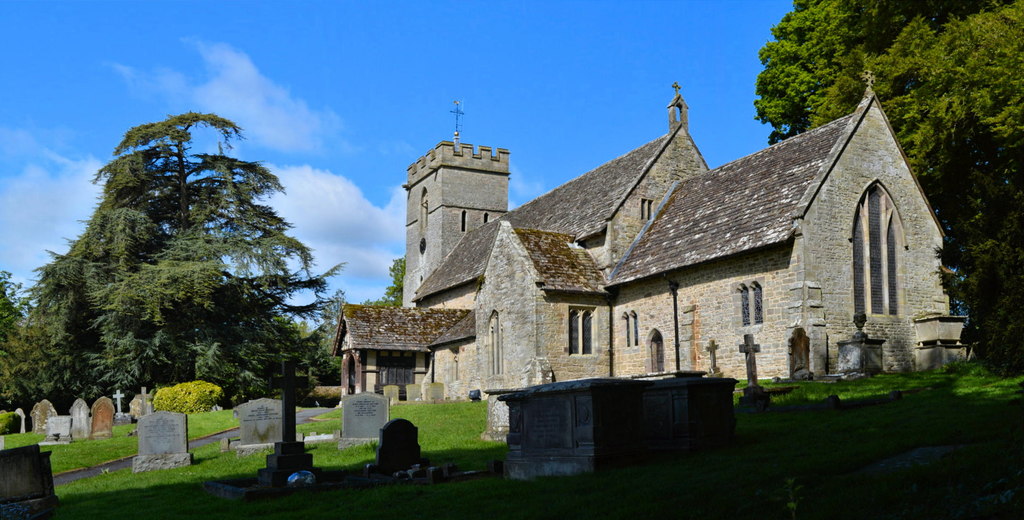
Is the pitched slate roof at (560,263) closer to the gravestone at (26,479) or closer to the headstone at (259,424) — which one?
the headstone at (259,424)

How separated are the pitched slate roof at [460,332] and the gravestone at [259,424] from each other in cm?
1467

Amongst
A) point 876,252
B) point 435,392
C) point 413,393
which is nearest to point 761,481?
point 876,252

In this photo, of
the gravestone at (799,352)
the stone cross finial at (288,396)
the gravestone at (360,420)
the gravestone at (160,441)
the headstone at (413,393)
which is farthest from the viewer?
the headstone at (413,393)

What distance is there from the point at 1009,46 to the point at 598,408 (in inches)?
667

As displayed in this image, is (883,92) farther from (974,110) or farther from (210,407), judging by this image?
(210,407)

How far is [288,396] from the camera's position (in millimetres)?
15547

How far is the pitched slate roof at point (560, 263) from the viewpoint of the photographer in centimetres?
2902

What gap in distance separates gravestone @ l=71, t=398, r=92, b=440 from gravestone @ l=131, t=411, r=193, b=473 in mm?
10345

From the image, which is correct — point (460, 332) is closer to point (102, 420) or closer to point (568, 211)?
point (568, 211)

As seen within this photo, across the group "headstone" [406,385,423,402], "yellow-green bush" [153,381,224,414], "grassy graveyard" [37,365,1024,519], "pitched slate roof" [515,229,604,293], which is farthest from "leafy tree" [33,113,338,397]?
"grassy graveyard" [37,365,1024,519]

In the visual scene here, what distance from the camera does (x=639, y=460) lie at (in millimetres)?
12133

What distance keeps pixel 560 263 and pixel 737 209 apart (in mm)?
6626

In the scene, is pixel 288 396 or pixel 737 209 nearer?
pixel 288 396

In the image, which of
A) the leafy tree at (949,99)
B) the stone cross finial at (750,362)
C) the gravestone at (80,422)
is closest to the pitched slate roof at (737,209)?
the leafy tree at (949,99)
